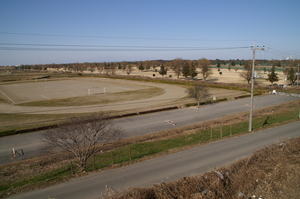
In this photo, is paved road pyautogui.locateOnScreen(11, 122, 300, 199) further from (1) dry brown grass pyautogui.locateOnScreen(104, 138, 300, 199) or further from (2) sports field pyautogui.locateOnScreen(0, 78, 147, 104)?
(2) sports field pyautogui.locateOnScreen(0, 78, 147, 104)

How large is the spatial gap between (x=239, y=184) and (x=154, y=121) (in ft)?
57.2

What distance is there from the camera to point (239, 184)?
9461mm

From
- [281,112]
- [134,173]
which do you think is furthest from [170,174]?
[281,112]

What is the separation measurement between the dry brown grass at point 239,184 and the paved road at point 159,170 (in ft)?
4.28

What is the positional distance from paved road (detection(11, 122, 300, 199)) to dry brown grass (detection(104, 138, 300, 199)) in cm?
130

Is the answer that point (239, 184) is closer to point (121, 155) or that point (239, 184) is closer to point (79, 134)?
point (121, 155)

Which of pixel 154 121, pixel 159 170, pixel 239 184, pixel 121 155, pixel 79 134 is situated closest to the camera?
pixel 239 184

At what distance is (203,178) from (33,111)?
103 feet

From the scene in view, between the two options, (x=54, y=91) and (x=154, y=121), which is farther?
(x=54, y=91)

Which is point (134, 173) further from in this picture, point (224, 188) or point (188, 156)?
point (224, 188)

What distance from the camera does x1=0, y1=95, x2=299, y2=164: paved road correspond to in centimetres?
1933

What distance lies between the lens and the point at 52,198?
956 cm

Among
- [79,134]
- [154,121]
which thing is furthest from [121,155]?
[154,121]

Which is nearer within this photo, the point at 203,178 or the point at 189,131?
the point at 203,178
